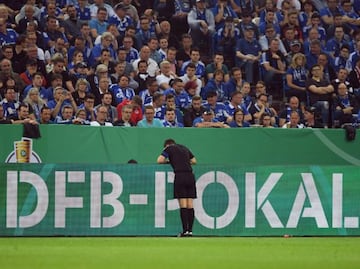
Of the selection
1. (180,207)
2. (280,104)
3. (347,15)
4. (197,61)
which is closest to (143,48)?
(197,61)

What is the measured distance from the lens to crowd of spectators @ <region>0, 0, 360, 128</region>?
22.2 m

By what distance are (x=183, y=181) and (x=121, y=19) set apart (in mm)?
7046

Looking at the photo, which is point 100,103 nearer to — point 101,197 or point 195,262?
point 101,197

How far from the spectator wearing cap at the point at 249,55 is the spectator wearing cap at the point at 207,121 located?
151 inches

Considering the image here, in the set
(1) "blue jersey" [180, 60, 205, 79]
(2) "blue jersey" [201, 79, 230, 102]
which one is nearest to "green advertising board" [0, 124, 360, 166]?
(2) "blue jersey" [201, 79, 230, 102]

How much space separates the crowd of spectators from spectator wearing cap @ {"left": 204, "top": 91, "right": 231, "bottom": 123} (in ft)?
0.09

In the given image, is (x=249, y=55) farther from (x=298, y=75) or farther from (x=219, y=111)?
(x=219, y=111)

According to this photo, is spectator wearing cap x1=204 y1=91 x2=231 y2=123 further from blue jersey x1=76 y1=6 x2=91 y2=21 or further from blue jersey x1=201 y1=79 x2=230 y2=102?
blue jersey x1=76 y1=6 x2=91 y2=21

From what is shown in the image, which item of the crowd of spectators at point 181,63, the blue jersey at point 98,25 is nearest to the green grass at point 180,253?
the crowd of spectators at point 181,63

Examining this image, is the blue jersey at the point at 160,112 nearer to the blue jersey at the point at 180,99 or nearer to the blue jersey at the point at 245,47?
the blue jersey at the point at 180,99

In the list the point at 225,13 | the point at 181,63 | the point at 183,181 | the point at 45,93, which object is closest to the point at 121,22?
the point at 181,63

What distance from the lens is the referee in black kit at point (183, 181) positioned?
20.1m

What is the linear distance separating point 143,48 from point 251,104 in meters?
2.70

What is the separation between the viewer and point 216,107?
925 inches
